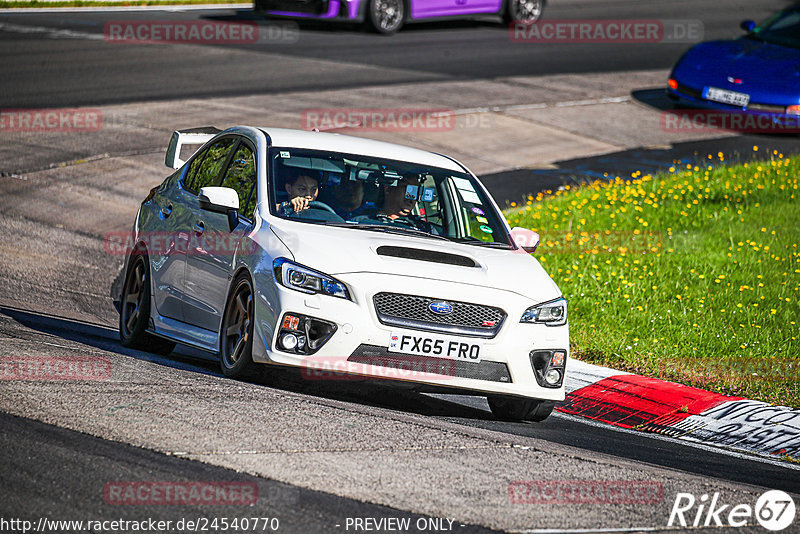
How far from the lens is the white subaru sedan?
7109 millimetres

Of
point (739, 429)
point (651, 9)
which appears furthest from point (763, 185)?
point (651, 9)

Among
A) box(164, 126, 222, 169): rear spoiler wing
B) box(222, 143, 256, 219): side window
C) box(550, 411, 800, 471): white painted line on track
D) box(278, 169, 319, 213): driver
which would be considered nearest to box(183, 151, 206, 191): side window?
box(164, 126, 222, 169): rear spoiler wing

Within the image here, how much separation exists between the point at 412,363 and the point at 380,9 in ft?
61.0

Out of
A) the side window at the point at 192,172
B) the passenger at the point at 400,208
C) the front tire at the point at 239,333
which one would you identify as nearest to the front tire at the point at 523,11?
the side window at the point at 192,172

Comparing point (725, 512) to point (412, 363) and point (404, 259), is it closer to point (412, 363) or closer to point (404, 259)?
point (412, 363)

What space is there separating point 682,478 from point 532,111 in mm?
14204

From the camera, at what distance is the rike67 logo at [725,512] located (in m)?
5.72

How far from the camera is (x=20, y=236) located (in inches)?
501

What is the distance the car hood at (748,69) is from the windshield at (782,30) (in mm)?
225

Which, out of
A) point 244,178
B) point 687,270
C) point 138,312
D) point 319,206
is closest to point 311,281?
point 319,206

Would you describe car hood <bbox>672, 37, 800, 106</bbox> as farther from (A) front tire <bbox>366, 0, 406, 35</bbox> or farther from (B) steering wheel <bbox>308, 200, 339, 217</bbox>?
(B) steering wheel <bbox>308, 200, 339, 217</bbox>

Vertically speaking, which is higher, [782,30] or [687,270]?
[782,30]

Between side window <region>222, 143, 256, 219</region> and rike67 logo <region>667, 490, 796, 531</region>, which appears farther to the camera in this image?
side window <region>222, 143, 256, 219</region>

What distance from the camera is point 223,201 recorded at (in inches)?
307
